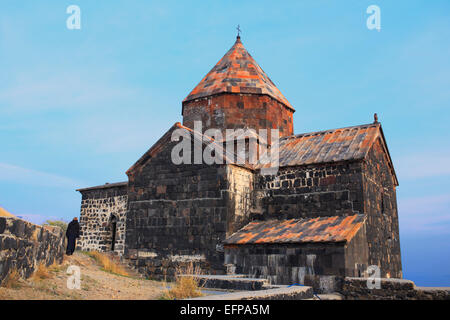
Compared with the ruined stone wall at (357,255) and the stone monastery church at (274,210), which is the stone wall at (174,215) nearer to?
the stone monastery church at (274,210)

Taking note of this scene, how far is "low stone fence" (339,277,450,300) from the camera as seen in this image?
7133mm

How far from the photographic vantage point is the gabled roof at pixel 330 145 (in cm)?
1218

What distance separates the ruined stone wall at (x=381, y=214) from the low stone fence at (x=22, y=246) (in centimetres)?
869

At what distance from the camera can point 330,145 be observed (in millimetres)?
13203

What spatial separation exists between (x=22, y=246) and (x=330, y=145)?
33.3ft

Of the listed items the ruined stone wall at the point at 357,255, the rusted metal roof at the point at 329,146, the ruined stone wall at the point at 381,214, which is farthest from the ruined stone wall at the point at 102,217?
the ruined stone wall at the point at 381,214

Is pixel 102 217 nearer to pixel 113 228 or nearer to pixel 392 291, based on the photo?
pixel 113 228

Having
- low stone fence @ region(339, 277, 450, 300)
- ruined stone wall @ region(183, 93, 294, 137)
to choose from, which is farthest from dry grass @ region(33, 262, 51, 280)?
ruined stone wall @ region(183, 93, 294, 137)

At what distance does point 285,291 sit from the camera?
622cm

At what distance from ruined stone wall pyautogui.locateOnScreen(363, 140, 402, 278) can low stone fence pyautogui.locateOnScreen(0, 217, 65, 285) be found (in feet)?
28.5

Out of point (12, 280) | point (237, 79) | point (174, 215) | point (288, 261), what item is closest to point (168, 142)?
point (174, 215)

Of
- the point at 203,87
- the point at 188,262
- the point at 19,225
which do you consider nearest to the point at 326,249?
the point at 188,262
